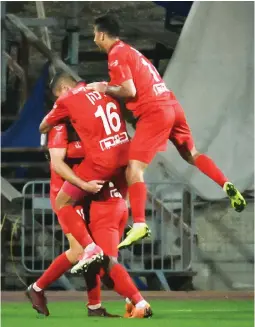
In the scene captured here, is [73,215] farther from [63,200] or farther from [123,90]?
[123,90]

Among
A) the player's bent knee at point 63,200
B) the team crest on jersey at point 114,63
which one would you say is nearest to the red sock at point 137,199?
the player's bent knee at point 63,200

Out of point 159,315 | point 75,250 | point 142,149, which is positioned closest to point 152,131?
point 142,149

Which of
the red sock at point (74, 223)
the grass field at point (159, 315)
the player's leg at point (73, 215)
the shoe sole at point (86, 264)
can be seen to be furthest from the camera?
the red sock at point (74, 223)

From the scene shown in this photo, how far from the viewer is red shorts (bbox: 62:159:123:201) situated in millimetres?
9734

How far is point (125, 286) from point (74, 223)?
625 millimetres

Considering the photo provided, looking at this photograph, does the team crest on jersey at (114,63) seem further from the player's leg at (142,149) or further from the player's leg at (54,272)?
the player's leg at (54,272)

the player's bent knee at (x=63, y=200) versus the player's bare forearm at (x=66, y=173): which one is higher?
the player's bare forearm at (x=66, y=173)

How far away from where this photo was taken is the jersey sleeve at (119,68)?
9672mm

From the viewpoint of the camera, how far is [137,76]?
985 cm

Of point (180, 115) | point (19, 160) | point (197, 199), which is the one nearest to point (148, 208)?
point (197, 199)

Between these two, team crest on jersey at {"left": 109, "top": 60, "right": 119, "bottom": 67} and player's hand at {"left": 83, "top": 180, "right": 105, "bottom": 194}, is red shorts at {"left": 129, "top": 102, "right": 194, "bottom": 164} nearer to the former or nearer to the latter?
player's hand at {"left": 83, "top": 180, "right": 105, "bottom": 194}

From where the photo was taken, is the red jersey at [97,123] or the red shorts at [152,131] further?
the red shorts at [152,131]

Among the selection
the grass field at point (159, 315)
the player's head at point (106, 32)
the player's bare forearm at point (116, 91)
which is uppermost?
the player's head at point (106, 32)

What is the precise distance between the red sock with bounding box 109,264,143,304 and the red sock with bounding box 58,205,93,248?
33cm
